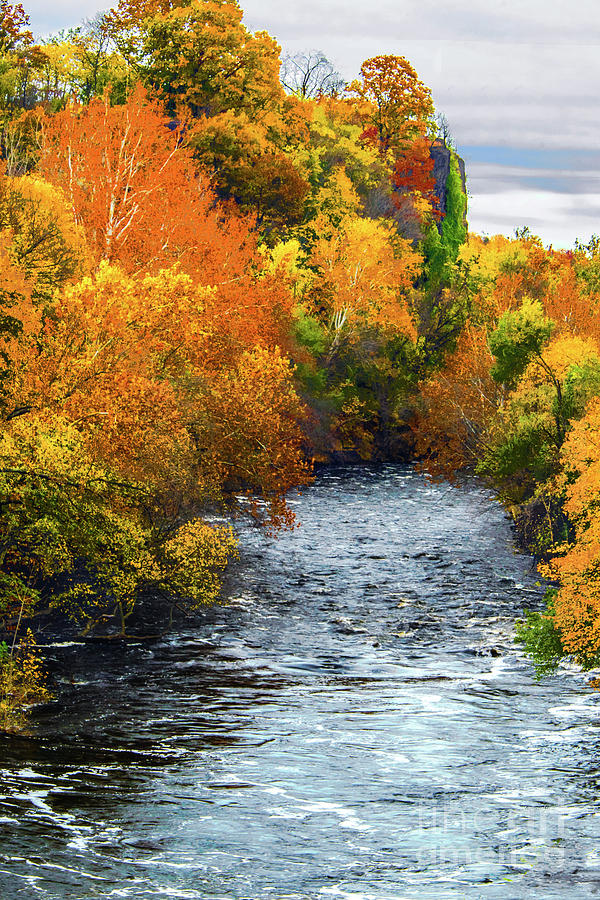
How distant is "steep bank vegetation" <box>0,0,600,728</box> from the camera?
28453mm

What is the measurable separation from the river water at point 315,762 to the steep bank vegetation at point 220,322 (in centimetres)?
219

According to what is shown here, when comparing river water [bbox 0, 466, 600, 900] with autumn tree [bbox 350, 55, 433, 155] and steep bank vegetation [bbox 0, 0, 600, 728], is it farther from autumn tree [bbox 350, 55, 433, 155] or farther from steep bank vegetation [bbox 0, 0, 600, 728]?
autumn tree [bbox 350, 55, 433, 155]

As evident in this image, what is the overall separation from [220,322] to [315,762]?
875 inches

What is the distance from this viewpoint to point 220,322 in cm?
4153

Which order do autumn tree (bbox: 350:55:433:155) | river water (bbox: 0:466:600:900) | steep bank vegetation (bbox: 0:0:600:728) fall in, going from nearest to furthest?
river water (bbox: 0:466:600:900), steep bank vegetation (bbox: 0:0:600:728), autumn tree (bbox: 350:55:433:155)

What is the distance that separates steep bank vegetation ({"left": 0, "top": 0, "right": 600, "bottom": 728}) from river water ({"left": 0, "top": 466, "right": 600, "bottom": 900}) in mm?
2194

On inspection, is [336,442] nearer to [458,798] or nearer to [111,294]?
[111,294]

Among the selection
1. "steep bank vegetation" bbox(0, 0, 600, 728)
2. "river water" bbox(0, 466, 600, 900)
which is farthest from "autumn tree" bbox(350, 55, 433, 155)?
"river water" bbox(0, 466, 600, 900)

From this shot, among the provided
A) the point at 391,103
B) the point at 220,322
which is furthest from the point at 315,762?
the point at 391,103

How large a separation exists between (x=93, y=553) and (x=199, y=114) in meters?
51.6

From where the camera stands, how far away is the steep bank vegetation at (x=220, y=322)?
28.5 metres

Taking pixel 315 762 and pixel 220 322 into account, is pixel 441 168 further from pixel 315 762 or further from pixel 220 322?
pixel 315 762

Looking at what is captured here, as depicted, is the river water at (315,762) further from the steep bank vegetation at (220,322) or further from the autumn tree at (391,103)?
the autumn tree at (391,103)

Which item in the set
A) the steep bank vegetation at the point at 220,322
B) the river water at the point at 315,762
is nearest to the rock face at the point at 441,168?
the steep bank vegetation at the point at 220,322
